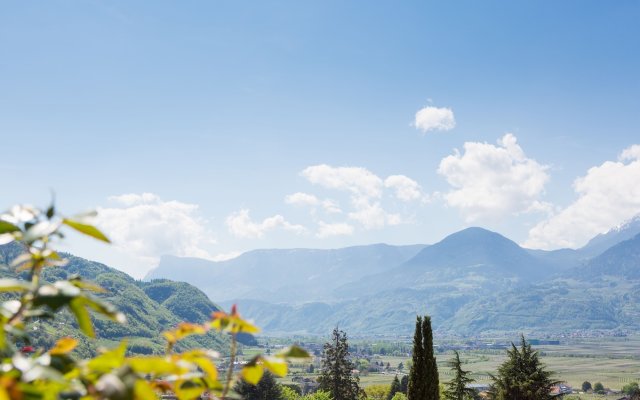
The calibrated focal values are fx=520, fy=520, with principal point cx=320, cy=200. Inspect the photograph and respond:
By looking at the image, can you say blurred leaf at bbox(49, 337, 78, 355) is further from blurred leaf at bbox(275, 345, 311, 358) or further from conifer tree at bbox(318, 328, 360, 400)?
conifer tree at bbox(318, 328, 360, 400)

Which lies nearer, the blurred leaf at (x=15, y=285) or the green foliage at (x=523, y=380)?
the blurred leaf at (x=15, y=285)

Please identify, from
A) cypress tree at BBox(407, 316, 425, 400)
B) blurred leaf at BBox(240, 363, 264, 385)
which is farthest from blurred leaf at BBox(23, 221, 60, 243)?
cypress tree at BBox(407, 316, 425, 400)

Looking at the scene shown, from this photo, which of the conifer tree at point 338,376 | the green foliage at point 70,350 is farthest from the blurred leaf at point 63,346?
the conifer tree at point 338,376

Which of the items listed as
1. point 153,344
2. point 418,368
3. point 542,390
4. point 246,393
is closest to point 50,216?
point 418,368

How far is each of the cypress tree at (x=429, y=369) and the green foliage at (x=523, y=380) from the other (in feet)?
18.9

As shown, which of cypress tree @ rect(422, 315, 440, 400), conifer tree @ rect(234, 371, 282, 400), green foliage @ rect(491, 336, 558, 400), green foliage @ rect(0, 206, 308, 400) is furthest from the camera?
conifer tree @ rect(234, 371, 282, 400)

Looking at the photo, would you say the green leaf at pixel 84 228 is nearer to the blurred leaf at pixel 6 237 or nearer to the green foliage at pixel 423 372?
the blurred leaf at pixel 6 237

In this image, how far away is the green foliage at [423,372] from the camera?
2717 centimetres

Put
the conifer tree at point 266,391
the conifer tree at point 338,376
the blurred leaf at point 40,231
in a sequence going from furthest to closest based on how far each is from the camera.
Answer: the conifer tree at point 338,376, the conifer tree at point 266,391, the blurred leaf at point 40,231

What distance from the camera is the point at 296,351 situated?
122 cm

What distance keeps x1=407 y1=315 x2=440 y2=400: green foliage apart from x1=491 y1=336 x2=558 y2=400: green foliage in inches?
232

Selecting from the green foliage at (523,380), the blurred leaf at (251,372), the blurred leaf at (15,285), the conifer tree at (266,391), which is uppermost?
the blurred leaf at (15,285)

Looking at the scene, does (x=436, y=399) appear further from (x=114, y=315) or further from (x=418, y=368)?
(x=114, y=315)

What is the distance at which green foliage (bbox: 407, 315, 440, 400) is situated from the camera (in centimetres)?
2717
